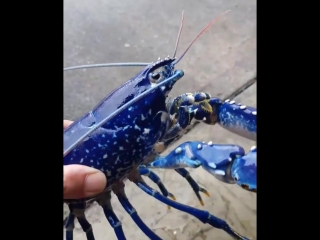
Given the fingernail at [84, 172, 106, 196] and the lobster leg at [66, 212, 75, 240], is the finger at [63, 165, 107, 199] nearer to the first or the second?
the fingernail at [84, 172, 106, 196]

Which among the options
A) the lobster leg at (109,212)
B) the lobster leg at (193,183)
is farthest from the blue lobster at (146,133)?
the lobster leg at (193,183)

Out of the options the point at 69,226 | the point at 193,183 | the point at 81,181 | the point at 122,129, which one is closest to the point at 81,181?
the point at 81,181

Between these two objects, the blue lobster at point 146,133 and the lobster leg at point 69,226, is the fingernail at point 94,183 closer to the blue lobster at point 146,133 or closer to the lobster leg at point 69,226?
the blue lobster at point 146,133

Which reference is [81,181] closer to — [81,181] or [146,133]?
[81,181]

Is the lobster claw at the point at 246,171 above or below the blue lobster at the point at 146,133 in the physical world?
below
